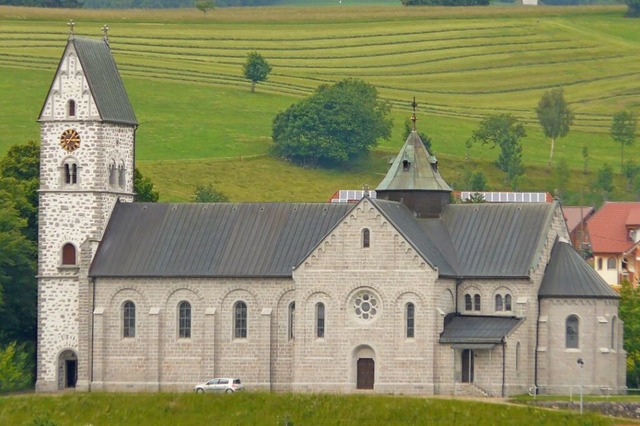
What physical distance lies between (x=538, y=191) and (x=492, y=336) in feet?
280

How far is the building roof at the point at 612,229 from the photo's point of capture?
16562 centimetres

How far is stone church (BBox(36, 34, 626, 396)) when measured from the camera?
360 feet

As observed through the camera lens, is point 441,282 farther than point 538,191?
No

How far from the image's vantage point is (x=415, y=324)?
110 m

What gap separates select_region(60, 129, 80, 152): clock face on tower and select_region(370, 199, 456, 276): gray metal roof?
52.8ft

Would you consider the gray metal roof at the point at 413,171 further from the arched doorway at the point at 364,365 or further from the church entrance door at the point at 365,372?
the church entrance door at the point at 365,372

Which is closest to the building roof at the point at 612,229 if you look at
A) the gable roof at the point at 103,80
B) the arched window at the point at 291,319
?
the gable roof at the point at 103,80

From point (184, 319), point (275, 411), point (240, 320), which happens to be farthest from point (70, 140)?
point (275, 411)

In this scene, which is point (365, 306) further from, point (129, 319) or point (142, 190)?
point (142, 190)

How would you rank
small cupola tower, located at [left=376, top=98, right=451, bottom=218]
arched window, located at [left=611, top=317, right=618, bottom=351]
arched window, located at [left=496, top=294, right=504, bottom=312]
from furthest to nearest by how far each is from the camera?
1. small cupola tower, located at [left=376, top=98, right=451, bottom=218]
2. arched window, located at [left=496, top=294, right=504, bottom=312]
3. arched window, located at [left=611, top=317, right=618, bottom=351]

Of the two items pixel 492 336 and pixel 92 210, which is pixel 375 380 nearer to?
pixel 492 336

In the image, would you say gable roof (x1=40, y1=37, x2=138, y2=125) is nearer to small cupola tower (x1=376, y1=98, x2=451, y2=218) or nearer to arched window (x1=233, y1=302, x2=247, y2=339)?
arched window (x1=233, y1=302, x2=247, y2=339)

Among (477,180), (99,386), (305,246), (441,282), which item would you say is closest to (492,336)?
(441,282)

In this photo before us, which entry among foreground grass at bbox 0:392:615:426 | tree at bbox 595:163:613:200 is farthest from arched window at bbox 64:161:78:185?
tree at bbox 595:163:613:200
